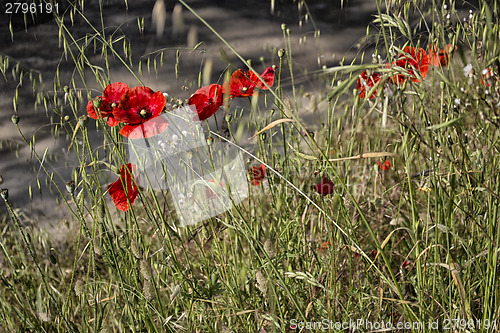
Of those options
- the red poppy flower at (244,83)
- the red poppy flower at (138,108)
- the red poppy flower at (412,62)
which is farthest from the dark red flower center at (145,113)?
the red poppy flower at (412,62)

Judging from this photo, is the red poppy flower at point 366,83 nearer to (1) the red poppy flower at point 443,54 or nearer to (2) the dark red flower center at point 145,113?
(1) the red poppy flower at point 443,54

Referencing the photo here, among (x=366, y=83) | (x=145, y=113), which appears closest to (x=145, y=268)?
(x=145, y=113)

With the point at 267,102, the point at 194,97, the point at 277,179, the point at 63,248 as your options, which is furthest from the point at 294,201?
Result: the point at 63,248

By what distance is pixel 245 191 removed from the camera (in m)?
1.11

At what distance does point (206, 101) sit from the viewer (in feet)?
2.94

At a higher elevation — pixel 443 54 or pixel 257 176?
pixel 443 54

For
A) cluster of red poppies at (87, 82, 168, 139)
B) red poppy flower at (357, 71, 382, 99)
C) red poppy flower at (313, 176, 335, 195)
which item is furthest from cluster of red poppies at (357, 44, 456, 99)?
cluster of red poppies at (87, 82, 168, 139)

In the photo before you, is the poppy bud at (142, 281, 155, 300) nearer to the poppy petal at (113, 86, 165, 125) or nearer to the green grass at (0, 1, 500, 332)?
the green grass at (0, 1, 500, 332)

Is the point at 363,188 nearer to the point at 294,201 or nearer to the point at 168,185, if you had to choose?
the point at 294,201

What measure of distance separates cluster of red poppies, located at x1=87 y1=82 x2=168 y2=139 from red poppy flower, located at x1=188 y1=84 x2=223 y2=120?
7 cm

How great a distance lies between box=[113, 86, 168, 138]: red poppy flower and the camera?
33.5 inches

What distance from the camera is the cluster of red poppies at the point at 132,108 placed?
85 centimetres

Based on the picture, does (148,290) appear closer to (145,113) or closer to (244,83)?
(145,113)

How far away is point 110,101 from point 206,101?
173mm
